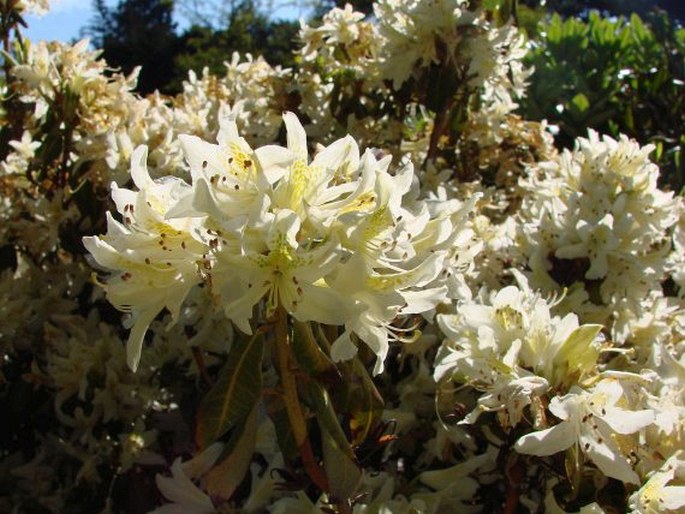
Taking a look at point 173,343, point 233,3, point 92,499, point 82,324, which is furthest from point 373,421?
point 233,3

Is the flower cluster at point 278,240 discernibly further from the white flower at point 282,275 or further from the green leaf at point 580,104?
the green leaf at point 580,104

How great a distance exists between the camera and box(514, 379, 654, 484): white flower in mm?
1204

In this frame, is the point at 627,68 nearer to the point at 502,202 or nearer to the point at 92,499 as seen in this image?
the point at 502,202

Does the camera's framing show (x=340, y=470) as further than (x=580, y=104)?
No

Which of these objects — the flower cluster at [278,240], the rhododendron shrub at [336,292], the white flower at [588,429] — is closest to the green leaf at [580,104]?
the rhododendron shrub at [336,292]

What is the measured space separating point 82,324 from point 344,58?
3.74 feet

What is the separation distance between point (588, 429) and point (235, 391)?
1.71 ft

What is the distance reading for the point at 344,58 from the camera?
2607 mm

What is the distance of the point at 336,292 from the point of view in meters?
0.98

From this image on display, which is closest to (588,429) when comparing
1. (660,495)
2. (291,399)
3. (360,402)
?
(660,495)

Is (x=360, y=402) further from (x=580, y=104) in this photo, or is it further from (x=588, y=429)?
(x=580, y=104)

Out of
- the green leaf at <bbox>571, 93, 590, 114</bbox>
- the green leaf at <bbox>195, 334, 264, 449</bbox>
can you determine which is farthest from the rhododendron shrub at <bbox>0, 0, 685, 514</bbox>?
the green leaf at <bbox>571, 93, 590, 114</bbox>

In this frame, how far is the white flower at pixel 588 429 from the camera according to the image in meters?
1.20

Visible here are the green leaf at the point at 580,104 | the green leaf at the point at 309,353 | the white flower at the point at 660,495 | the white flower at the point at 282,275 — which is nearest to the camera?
the white flower at the point at 282,275
